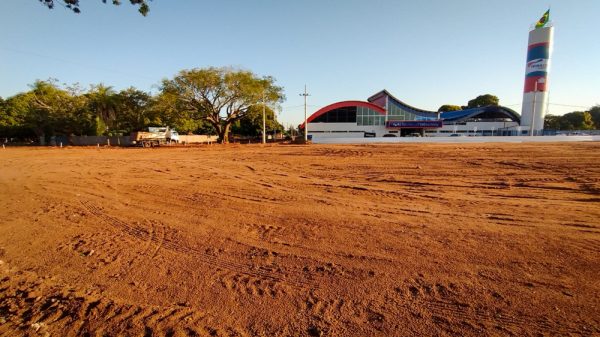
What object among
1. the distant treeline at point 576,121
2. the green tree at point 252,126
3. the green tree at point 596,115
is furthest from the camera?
the green tree at point 596,115

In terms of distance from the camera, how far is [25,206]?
724 cm

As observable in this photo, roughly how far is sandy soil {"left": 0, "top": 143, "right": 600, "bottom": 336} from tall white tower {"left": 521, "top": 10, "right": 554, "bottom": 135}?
193 feet

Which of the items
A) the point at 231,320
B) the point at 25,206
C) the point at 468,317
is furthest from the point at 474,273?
the point at 25,206

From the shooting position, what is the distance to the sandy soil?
9.52 ft

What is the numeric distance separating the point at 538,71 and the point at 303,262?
6859cm

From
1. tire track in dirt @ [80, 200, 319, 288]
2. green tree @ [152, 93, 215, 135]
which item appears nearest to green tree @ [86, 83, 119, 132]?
green tree @ [152, 93, 215, 135]

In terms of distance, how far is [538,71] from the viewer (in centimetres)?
5153

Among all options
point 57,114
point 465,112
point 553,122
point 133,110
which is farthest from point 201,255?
point 553,122

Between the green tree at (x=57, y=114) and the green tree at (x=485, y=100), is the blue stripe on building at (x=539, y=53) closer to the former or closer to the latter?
the green tree at (x=485, y=100)

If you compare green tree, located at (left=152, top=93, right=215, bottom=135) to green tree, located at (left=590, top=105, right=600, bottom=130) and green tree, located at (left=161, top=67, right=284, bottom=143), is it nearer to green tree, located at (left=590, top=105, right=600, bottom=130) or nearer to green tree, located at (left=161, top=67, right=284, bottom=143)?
green tree, located at (left=161, top=67, right=284, bottom=143)

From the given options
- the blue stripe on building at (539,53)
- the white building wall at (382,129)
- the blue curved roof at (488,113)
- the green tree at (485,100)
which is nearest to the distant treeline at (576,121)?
the green tree at (485,100)

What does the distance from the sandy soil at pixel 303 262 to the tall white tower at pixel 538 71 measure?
5869 cm

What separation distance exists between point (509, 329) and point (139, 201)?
8230 millimetres

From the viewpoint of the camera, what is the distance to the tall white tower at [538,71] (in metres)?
50.8
